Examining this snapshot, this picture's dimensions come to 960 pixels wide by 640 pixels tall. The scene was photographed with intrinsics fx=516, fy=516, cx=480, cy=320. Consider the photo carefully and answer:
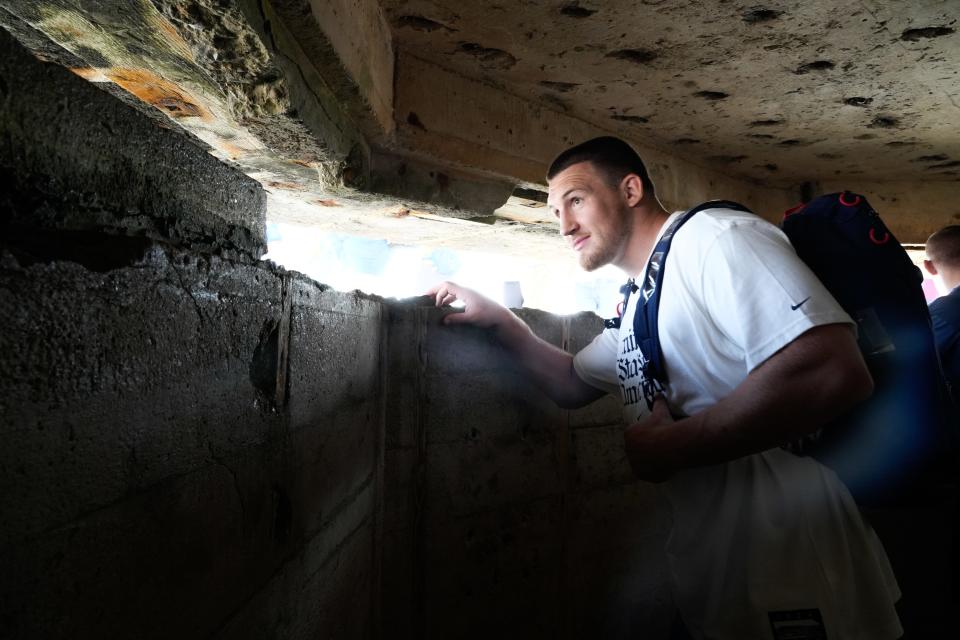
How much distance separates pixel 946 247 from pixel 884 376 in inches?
100

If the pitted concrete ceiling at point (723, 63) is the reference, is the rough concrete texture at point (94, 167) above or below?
below

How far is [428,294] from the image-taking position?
6.74 feet

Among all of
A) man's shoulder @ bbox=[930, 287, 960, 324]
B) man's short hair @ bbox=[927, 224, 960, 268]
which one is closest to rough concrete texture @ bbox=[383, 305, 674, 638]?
man's shoulder @ bbox=[930, 287, 960, 324]

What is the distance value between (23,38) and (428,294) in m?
1.36

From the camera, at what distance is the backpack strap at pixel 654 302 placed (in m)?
1.48

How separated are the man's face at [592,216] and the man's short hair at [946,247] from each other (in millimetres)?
2455

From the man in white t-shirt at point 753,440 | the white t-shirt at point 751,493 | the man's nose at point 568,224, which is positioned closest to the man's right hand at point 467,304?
the man's nose at point 568,224

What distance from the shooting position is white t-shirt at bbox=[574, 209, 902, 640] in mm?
1217

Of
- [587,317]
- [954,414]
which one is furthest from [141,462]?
[587,317]

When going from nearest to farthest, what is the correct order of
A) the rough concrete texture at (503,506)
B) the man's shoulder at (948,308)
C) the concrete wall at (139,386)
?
1. the concrete wall at (139,386)
2. the rough concrete texture at (503,506)
3. the man's shoulder at (948,308)

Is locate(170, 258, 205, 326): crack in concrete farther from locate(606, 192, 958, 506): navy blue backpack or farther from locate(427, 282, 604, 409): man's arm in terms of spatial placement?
locate(606, 192, 958, 506): navy blue backpack

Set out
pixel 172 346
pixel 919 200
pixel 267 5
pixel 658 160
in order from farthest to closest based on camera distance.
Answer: pixel 919 200
pixel 658 160
pixel 267 5
pixel 172 346

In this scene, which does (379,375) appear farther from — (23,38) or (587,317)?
(23,38)

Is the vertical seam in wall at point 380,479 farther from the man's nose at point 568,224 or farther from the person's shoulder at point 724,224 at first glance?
the person's shoulder at point 724,224
